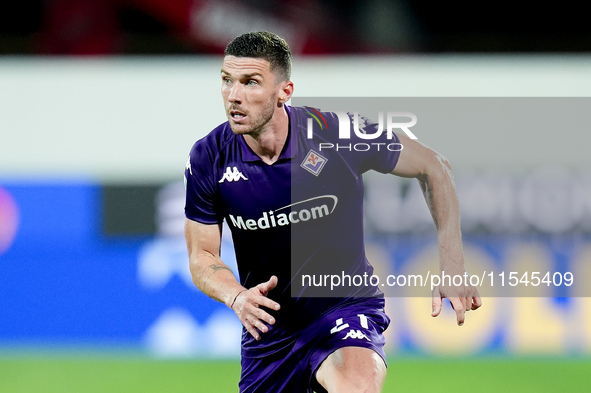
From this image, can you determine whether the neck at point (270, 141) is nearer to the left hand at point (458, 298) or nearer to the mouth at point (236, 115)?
the mouth at point (236, 115)

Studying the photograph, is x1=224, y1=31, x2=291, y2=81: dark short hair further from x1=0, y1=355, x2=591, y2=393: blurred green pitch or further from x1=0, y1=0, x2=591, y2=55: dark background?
x1=0, y1=0, x2=591, y2=55: dark background

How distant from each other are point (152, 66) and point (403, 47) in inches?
110

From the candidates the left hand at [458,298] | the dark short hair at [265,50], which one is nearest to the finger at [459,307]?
the left hand at [458,298]

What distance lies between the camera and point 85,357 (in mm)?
8594

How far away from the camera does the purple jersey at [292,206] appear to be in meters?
4.44

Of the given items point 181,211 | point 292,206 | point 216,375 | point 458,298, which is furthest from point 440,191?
point 181,211

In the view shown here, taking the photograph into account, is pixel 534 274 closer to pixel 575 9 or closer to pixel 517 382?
pixel 517 382

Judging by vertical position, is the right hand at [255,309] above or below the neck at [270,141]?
below

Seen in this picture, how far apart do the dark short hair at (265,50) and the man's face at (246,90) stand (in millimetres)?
26

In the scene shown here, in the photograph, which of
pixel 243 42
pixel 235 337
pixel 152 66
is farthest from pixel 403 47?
pixel 243 42

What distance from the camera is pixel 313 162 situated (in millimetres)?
4469

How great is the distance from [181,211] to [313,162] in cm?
459

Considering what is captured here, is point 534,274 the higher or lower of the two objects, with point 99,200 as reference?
lower

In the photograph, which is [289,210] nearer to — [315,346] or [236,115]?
[236,115]
